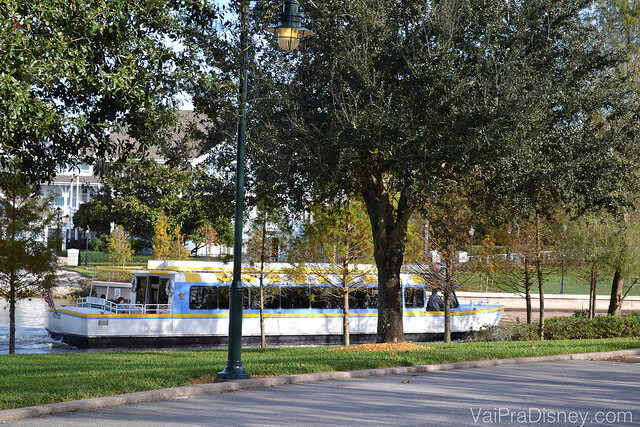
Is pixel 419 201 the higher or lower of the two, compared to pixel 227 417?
higher

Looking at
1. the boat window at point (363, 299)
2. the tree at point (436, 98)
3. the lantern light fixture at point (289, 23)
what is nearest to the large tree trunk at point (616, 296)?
the boat window at point (363, 299)

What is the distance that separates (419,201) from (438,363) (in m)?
3.40

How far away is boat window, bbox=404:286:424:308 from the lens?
115 ft

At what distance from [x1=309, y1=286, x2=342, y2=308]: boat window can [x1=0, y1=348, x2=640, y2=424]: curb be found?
1561 centimetres

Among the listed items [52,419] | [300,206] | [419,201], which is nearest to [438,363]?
[419,201]

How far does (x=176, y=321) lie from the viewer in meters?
30.1

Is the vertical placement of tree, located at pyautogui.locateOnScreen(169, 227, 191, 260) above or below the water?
above

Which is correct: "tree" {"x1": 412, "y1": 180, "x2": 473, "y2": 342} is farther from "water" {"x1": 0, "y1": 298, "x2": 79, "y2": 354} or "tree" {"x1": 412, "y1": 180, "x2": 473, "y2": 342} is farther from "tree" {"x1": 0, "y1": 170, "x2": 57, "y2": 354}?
"water" {"x1": 0, "y1": 298, "x2": 79, "y2": 354}

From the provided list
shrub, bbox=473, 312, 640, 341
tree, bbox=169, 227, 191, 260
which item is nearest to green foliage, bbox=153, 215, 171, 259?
tree, bbox=169, 227, 191, 260

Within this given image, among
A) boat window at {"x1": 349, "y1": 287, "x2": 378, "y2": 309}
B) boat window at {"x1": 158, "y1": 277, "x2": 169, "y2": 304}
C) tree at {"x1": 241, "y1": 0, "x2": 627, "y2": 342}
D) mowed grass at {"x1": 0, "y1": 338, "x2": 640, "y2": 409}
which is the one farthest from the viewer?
boat window at {"x1": 349, "y1": 287, "x2": 378, "y2": 309}

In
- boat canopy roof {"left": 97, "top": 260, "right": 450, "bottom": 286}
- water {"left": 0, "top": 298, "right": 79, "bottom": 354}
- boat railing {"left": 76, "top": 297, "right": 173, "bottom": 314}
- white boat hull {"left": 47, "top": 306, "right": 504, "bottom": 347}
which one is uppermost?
boat canopy roof {"left": 97, "top": 260, "right": 450, "bottom": 286}

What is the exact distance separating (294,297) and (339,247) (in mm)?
4634

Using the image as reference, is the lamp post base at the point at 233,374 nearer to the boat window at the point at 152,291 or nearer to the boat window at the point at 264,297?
the boat window at the point at 264,297

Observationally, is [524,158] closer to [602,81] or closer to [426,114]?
[426,114]
